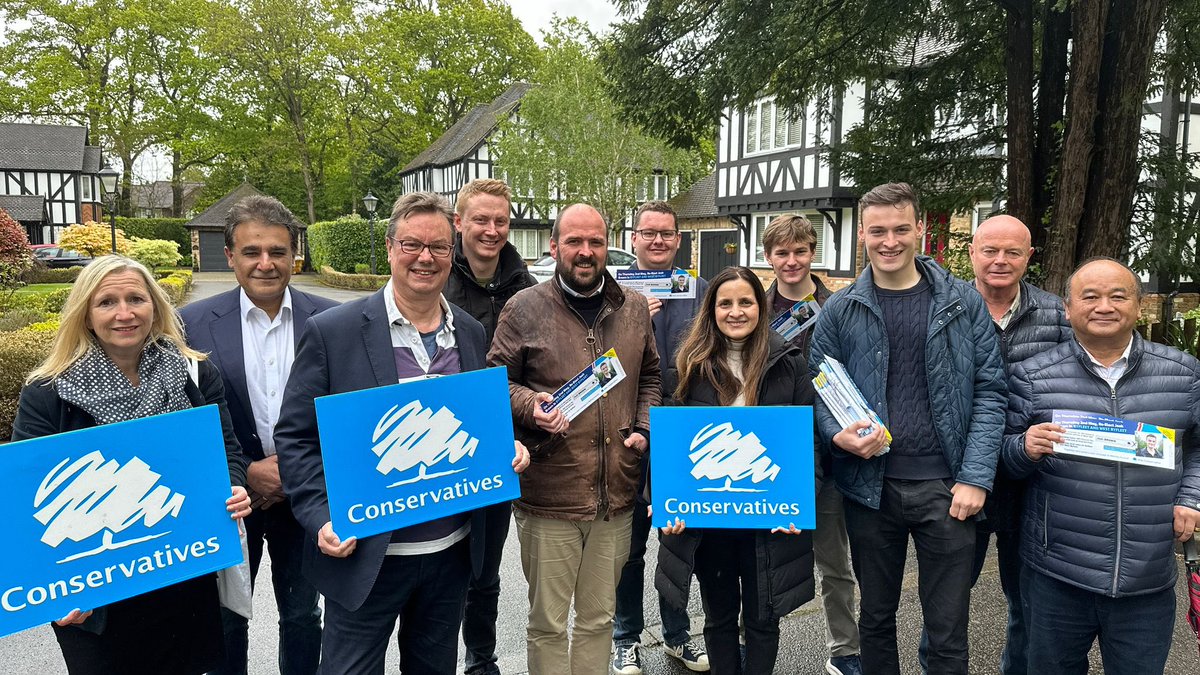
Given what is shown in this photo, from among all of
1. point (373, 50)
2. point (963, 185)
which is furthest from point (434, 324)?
point (373, 50)

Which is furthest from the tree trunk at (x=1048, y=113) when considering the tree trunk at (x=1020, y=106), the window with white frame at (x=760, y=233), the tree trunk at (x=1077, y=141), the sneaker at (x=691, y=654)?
A: the window with white frame at (x=760, y=233)

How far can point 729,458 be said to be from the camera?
9.92 feet

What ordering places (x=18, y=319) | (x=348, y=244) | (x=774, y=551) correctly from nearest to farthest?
(x=774, y=551), (x=18, y=319), (x=348, y=244)

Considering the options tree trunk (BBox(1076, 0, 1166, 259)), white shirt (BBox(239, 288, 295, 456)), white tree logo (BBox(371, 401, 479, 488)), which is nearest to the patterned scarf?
white shirt (BBox(239, 288, 295, 456))

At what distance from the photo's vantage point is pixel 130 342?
8.17 feet

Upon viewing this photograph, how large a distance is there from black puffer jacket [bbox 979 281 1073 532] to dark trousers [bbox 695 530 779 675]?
3.58ft

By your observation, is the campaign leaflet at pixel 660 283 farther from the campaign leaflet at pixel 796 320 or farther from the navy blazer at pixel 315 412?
the navy blazer at pixel 315 412

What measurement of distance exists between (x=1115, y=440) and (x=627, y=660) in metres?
2.45

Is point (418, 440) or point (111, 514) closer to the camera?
point (111, 514)

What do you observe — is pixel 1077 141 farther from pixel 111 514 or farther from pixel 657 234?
pixel 111 514

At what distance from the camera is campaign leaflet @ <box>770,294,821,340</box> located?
12.6 feet

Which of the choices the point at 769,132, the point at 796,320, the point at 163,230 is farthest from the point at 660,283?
the point at 163,230

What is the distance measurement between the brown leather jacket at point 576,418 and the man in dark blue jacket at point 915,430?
0.87 metres

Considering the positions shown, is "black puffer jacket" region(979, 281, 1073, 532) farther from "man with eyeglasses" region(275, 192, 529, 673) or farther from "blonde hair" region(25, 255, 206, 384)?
"blonde hair" region(25, 255, 206, 384)
